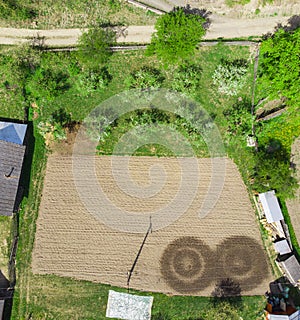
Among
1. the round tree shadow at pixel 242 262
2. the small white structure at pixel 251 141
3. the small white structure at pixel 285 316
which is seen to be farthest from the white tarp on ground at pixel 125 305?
the small white structure at pixel 251 141

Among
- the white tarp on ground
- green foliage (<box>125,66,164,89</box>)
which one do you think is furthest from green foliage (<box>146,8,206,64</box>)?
the white tarp on ground

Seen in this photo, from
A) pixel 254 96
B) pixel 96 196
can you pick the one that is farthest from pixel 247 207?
pixel 96 196

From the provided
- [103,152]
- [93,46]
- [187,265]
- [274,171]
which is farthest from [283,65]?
[187,265]

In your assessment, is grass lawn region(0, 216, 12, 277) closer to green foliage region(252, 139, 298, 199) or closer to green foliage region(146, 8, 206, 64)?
green foliage region(146, 8, 206, 64)

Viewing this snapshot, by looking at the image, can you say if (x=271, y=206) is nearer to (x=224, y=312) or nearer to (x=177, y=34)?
(x=224, y=312)

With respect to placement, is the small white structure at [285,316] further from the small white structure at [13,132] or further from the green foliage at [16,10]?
the green foliage at [16,10]

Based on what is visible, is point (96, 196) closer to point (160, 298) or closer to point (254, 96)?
point (160, 298)
